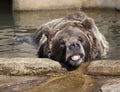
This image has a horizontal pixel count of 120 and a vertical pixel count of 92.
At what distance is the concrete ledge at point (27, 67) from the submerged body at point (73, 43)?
357 millimetres

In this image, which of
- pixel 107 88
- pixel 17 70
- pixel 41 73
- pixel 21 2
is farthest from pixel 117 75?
pixel 21 2

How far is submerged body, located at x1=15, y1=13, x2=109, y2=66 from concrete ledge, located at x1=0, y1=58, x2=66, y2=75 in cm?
36

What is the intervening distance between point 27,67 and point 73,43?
0.76 metres

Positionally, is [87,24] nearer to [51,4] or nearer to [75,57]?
[75,57]

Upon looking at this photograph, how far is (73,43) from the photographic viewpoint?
5.07m

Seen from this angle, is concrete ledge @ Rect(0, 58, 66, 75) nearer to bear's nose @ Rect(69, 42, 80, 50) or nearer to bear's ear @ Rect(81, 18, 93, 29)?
bear's nose @ Rect(69, 42, 80, 50)

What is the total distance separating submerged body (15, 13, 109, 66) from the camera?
5059 mm

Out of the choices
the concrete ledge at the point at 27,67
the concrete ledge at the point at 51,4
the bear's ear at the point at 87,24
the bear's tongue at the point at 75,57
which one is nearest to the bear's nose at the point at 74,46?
the bear's tongue at the point at 75,57

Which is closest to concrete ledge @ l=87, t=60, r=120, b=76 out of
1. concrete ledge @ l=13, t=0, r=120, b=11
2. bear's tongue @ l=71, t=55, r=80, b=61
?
bear's tongue @ l=71, t=55, r=80, b=61

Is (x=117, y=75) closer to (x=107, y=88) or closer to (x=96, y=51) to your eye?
(x=107, y=88)

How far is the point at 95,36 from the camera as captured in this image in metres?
5.99

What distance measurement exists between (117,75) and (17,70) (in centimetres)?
120

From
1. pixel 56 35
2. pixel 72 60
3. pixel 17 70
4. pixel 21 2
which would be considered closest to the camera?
pixel 17 70

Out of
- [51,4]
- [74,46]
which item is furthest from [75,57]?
[51,4]
